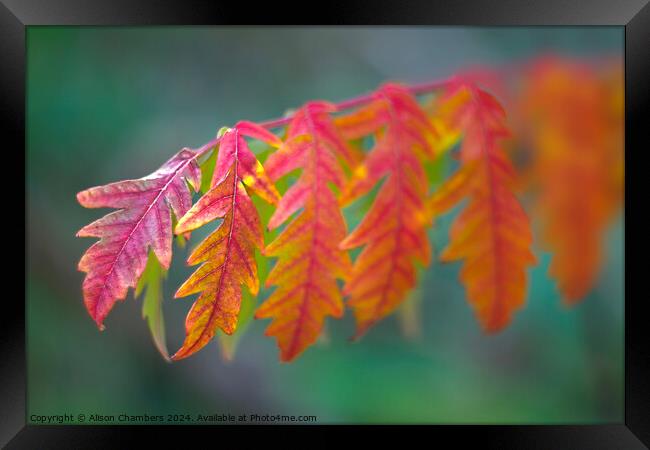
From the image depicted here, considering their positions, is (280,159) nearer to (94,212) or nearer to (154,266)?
(154,266)

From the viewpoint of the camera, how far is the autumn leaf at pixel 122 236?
57 centimetres

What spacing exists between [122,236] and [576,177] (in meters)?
1.19

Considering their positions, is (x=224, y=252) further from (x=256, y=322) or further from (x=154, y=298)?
(x=256, y=322)

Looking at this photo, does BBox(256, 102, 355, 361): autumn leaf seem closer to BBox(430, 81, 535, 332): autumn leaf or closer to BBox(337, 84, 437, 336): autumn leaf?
BBox(337, 84, 437, 336): autumn leaf

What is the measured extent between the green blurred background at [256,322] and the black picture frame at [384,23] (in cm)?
129

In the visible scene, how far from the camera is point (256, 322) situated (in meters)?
2.49

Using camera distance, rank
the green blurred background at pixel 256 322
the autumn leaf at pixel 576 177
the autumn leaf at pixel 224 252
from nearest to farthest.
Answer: the autumn leaf at pixel 224 252 → the autumn leaf at pixel 576 177 → the green blurred background at pixel 256 322

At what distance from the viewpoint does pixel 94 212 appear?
218cm

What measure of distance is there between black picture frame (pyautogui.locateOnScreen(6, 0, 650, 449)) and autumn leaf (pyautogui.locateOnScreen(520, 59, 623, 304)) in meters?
0.42

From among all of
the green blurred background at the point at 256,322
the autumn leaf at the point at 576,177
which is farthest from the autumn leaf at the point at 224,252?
the green blurred background at the point at 256,322

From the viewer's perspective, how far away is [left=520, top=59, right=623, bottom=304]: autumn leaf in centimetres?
136

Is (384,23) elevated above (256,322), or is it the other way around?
(384,23)

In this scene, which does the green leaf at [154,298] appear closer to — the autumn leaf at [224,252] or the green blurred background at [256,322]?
the autumn leaf at [224,252]

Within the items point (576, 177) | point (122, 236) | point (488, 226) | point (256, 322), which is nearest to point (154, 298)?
point (122, 236)
